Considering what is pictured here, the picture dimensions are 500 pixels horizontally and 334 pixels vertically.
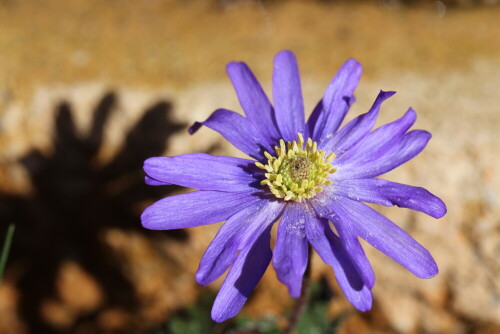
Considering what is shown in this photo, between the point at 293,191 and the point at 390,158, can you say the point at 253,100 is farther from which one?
the point at 390,158

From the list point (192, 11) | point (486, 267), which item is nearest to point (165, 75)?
point (192, 11)

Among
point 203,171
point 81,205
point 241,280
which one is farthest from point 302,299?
point 81,205

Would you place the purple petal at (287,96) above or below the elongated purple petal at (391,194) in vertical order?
above

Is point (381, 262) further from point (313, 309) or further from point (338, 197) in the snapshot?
point (338, 197)

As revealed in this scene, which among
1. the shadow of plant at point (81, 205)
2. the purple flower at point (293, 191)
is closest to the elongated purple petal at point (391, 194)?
the purple flower at point (293, 191)

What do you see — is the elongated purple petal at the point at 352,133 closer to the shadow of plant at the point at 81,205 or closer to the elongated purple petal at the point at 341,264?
the elongated purple petal at the point at 341,264

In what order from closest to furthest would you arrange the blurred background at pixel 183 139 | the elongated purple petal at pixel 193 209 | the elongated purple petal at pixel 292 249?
1. the elongated purple petal at pixel 292 249
2. the elongated purple petal at pixel 193 209
3. the blurred background at pixel 183 139

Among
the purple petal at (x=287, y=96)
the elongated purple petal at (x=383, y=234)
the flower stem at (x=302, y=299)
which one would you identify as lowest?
the flower stem at (x=302, y=299)
